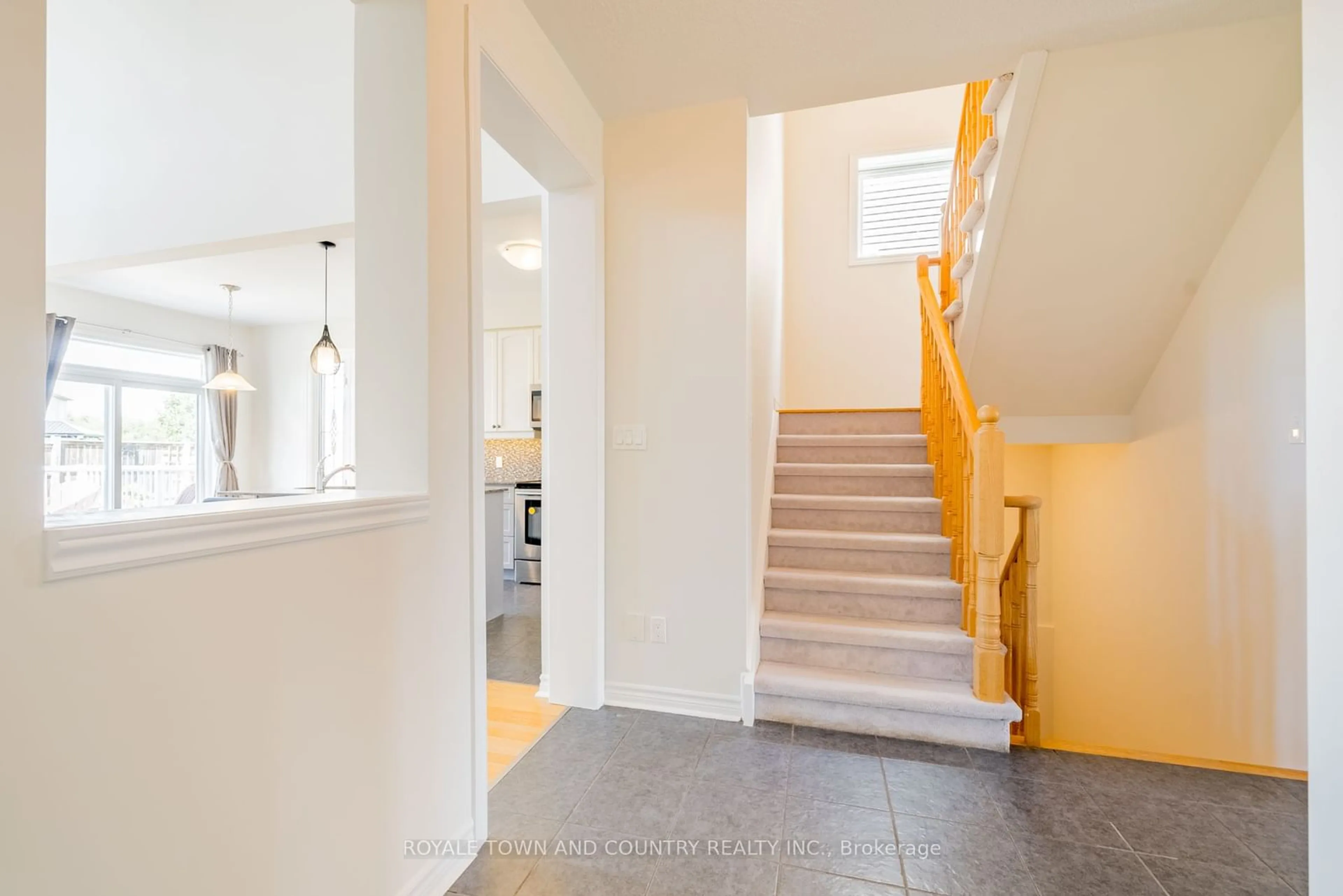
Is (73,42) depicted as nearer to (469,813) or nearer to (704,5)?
(704,5)

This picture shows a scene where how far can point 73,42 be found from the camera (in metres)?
1.98

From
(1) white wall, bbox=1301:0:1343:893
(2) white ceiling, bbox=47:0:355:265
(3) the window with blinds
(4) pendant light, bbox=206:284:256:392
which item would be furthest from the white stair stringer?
(4) pendant light, bbox=206:284:256:392

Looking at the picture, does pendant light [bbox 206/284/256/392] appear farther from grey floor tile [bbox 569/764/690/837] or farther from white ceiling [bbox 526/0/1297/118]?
grey floor tile [bbox 569/764/690/837]

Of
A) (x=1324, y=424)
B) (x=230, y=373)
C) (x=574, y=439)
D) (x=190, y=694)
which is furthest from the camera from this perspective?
(x=230, y=373)

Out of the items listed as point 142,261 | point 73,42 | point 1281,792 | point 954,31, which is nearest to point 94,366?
point 142,261

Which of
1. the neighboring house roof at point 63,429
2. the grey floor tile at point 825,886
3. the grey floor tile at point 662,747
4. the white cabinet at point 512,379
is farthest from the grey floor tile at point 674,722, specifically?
the neighboring house roof at point 63,429

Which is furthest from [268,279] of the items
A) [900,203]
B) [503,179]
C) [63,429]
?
[900,203]

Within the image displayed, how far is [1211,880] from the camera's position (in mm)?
1408

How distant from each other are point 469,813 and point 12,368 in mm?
1405

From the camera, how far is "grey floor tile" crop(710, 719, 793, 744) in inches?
83.8

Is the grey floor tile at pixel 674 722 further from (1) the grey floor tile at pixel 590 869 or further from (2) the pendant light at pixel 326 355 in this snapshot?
(2) the pendant light at pixel 326 355

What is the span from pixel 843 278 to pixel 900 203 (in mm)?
783

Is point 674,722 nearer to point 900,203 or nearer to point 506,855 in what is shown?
point 506,855

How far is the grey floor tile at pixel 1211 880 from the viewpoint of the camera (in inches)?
53.8
